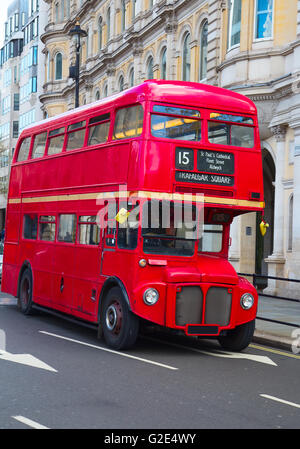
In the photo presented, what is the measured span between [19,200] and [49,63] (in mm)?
34147

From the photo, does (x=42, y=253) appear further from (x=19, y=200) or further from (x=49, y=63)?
(x=49, y=63)

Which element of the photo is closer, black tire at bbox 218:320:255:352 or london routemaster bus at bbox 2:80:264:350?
london routemaster bus at bbox 2:80:264:350

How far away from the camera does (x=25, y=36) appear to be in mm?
74312

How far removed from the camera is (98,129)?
1287cm

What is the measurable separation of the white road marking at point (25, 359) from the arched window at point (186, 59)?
777 inches

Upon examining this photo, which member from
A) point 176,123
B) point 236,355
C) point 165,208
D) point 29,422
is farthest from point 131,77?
point 29,422

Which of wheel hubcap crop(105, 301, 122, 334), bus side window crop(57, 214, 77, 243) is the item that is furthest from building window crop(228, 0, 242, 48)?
wheel hubcap crop(105, 301, 122, 334)

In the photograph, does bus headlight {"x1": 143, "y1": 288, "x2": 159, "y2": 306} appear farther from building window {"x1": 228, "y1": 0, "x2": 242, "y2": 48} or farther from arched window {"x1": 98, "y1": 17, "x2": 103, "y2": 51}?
arched window {"x1": 98, "y1": 17, "x2": 103, "y2": 51}

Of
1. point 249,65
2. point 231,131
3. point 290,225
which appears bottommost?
point 290,225

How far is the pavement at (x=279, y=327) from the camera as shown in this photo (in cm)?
1234

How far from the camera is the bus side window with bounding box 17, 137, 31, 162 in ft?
54.0

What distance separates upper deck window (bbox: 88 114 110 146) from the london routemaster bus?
3cm

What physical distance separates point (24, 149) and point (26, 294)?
10.7 ft

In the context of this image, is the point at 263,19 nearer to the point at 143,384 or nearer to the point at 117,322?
the point at 117,322
